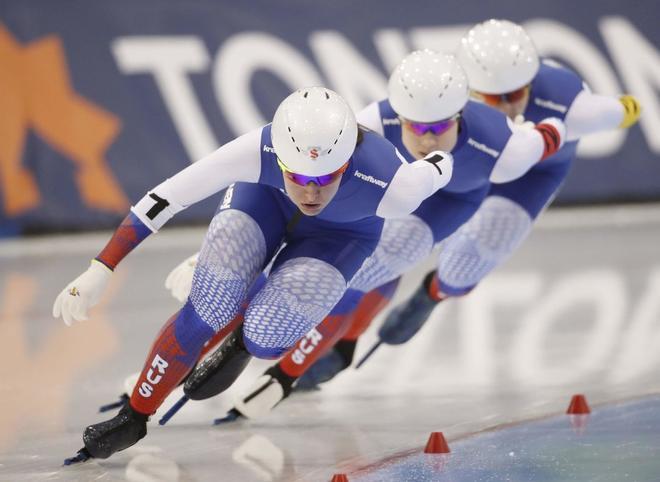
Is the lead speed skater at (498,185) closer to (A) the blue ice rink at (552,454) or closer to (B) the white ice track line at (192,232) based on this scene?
(A) the blue ice rink at (552,454)

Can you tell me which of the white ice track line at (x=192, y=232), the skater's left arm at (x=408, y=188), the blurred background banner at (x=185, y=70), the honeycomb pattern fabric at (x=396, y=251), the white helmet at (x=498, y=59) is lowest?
the skater's left arm at (x=408, y=188)

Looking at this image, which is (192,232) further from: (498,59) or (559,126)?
(559,126)

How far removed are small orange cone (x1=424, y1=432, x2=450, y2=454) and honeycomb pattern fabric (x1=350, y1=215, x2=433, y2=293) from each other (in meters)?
0.90

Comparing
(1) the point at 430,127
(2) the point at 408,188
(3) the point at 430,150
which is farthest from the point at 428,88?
(2) the point at 408,188

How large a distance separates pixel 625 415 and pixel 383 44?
6394mm

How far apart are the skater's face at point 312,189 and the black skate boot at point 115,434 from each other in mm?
997

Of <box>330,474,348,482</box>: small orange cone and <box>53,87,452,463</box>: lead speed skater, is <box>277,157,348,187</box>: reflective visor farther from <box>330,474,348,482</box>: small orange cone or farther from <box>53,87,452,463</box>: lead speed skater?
<box>330,474,348,482</box>: small orange cone

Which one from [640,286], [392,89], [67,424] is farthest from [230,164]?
[640,286]

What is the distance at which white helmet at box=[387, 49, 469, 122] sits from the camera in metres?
5.22

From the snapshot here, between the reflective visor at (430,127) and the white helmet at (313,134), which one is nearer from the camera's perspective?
the white helmet at (313,134)

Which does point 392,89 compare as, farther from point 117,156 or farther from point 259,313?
point 117,156

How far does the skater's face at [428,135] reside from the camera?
531 cm

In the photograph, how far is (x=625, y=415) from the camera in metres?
5.20

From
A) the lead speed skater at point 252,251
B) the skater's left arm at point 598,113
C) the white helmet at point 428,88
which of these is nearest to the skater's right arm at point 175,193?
the lead speed skater at point 252,251
